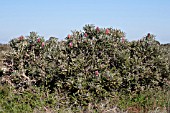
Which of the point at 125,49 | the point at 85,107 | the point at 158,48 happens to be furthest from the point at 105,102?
the point at 158,48

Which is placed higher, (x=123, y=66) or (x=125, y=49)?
(x=125, y=49)

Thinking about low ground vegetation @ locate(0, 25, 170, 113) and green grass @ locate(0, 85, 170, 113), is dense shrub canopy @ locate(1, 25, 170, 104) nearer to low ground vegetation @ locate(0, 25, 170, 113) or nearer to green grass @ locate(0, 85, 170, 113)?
low ground vegetation @ locate(0, 25, 170, 113)

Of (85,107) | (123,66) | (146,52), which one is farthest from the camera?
(146,52)

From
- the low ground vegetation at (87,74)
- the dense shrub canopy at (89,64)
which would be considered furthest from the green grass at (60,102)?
the dense shrub canopy at (89,64)

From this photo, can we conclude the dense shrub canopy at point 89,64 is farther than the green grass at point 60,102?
Yes

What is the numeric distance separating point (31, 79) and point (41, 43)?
2.93 feet

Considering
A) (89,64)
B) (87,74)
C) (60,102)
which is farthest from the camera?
(89,64)

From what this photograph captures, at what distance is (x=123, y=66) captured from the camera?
707cm

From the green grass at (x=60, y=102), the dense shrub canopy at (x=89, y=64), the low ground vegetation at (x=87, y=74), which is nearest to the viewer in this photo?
the green grass at (x=60, y=102)

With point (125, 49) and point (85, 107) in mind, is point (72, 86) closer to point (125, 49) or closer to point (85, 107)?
point (85, 107)

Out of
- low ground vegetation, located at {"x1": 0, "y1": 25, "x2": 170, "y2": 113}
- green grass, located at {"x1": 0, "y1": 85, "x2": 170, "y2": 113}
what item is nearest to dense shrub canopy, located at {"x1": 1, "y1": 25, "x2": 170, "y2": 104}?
low ground vegetation, located at {"x1": 0, "y1": 25, "x2": 170, "y2": 113}

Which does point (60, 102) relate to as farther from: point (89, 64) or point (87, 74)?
point (89, 64)

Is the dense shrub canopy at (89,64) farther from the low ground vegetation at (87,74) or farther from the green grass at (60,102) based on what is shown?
the green grass at (60,102)

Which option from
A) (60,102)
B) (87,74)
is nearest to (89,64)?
(87,74)
